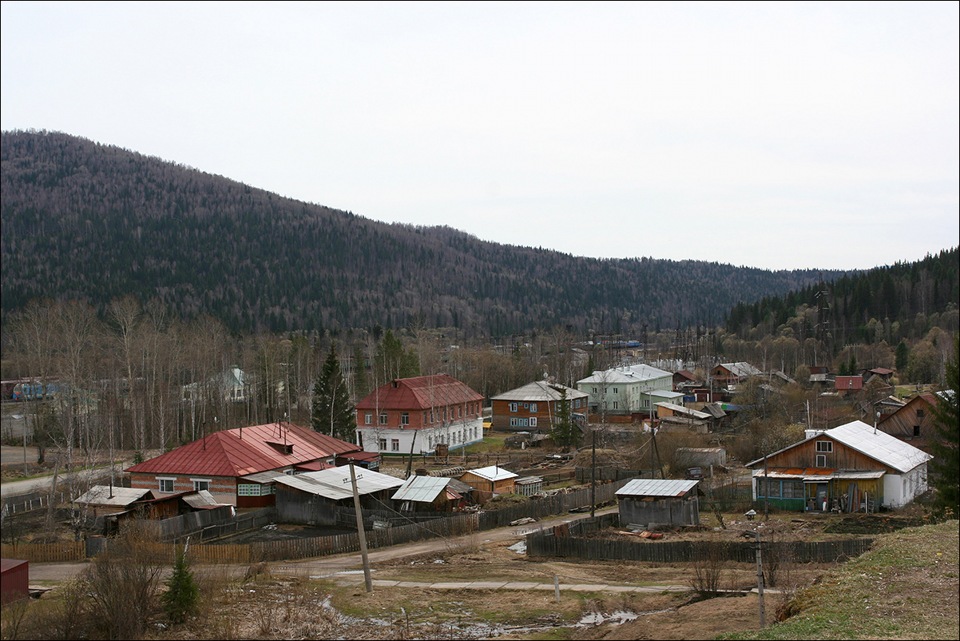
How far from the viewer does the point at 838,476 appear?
42094 mm

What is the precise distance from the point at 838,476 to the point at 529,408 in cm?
3667

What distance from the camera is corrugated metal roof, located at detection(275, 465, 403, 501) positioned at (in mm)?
40250

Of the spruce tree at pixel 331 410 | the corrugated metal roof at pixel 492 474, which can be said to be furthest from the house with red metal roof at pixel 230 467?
the spruce tree at pixel 331 410

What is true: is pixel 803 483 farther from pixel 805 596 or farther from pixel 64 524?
pixel 64 524

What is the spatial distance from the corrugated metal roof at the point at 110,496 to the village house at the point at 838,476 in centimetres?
2786

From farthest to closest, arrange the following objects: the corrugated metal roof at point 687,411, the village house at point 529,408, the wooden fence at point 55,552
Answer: the village house at point 529,408
the corrugated metal roof at point 687,411
the wooden fence at point 55,552

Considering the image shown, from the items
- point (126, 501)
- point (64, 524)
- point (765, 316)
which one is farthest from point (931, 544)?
point (765, 316)

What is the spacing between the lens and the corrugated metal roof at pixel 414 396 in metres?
63.4

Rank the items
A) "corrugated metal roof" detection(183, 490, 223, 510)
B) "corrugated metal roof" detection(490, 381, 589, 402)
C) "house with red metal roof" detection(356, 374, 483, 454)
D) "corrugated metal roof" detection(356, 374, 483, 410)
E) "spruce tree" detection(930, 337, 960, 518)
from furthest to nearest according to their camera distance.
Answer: "corrugated metal roof" detection(490, 381, 589, 402) < "corrugated metal roof" detection(356, 374, 483, 410) < "house with red metal roof" detection(356, 374, 483, 454) < "corrugated metal roof" detection(183, 490, 223, 510) < "spruce tree" detection(930, 337, 960, 518)

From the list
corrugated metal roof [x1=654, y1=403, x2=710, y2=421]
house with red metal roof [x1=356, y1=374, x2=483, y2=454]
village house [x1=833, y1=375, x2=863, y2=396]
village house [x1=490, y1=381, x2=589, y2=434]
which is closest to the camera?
house with red metal roof [x1=356, y1=374, x2=483, y2=454]

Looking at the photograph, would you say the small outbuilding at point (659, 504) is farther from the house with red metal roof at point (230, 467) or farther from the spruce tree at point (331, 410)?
the spruce tree at point (331, 410)

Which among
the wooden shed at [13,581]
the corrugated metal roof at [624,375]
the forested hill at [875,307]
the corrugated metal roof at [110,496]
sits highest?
the forested hill at [875,307]

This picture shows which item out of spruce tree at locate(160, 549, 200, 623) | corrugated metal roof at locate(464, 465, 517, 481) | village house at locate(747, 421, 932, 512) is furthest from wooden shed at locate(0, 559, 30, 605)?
village house at locate(747, 421, 932, 512)

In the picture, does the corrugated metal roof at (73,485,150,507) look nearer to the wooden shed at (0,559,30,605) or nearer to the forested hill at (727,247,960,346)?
the wooden shed at (0,559,30,605)
